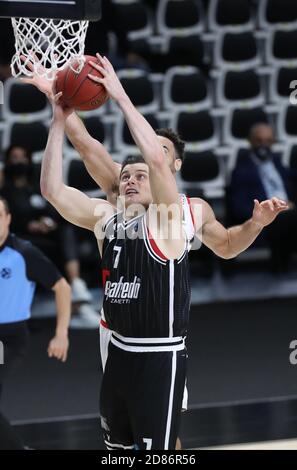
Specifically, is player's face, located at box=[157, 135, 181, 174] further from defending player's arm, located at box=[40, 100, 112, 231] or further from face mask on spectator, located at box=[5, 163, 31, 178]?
face mask on spectator, located at box=[5, 163, 31, 178]

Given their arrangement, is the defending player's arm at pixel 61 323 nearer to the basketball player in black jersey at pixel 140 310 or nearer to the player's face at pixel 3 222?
the player's face at pixel 3 222

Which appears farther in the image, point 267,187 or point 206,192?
point 206,192

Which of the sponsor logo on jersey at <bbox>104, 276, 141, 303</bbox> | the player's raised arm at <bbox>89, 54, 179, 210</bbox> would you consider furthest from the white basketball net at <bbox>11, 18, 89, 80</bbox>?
the sponsor logo on jersey at <bbox>104, 276, 141, 303</bbox>

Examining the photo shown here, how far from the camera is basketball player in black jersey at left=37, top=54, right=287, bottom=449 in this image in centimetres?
427

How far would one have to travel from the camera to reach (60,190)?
4324 millimetres

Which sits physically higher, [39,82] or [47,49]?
[47,49]

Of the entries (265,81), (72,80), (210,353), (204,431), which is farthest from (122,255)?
(265,81)

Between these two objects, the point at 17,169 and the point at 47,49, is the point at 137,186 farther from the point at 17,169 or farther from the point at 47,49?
the point at 17,169

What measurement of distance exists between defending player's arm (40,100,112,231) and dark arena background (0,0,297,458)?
1.80 m

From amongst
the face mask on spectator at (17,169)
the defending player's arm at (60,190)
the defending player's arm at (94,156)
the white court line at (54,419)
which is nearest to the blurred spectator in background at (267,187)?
the face mask on spectator at (17,169)

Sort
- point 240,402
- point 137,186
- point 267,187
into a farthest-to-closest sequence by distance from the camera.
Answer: point 267,187 → point 240,402 → point 137,186

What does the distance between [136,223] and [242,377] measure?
9.87ft

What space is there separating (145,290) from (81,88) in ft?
2.73

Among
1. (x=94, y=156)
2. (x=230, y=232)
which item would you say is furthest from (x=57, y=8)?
(x=230, y=232)
